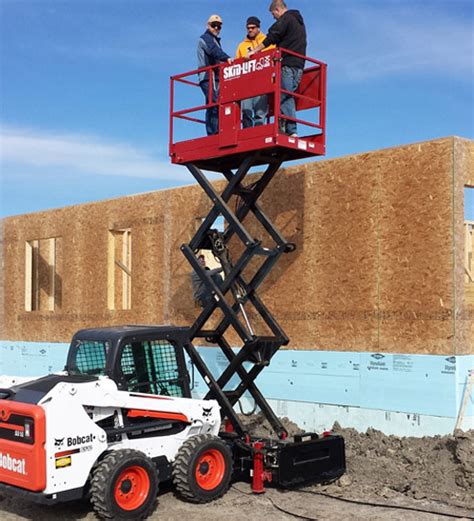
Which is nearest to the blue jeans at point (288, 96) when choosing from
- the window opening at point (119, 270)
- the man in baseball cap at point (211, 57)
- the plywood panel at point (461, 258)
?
the man in baseball cap at point (211, 57)

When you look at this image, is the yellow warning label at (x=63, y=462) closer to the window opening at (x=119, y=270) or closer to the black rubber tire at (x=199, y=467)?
the black rubber tire at (x=199, y=467)

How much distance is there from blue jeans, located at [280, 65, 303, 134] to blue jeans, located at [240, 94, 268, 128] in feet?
0.88

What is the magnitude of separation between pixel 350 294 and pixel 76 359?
4.76 meters

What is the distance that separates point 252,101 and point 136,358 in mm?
4120

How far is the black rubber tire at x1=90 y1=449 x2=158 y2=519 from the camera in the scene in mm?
7277

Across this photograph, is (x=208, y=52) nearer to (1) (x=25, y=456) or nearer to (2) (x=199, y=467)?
(2) (x=199, y=467)

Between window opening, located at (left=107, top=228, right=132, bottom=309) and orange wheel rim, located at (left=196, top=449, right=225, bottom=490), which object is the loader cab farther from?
window opening, located at (left=107, top=228, right=132, bottom=309)

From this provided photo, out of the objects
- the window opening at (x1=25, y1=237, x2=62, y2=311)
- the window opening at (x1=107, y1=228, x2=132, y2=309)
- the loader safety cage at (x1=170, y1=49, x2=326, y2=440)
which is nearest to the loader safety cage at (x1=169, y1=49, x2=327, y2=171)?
the loader safety cage at (x1=170, y1=49, x2=326, y2=440)

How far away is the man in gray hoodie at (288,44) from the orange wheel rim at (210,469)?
433 centimetres

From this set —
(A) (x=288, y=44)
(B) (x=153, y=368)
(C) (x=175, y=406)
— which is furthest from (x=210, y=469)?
(A) (x=288, y=44)

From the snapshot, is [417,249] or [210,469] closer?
[210,469]

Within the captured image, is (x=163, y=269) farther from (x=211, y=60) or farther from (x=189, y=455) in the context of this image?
(x=189, y=455)

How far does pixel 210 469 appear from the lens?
27.8ft

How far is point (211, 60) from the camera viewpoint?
35.8 feet
